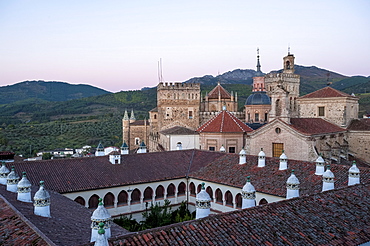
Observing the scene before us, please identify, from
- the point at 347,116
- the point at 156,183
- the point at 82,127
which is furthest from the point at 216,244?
the point at 82,127

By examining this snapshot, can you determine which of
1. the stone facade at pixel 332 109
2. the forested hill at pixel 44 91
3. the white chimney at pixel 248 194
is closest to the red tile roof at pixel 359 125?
the stone facade at pixel 332 109

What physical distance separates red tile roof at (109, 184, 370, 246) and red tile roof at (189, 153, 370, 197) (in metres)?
3.84

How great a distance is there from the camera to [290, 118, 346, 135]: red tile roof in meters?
25.6

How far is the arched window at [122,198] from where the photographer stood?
20.7m

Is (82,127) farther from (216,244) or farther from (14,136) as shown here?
(216,244)

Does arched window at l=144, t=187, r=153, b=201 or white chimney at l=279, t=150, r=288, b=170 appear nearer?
white chimney at l=279, t=150, r=288, b=170

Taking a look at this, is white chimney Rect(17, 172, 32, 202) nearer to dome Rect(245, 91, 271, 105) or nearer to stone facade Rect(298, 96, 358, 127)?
stone facade Rect(298, 96, 358, 127)

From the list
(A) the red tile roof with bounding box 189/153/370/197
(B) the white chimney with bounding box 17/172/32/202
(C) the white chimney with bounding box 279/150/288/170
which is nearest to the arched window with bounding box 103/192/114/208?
(A) the red tile roof with bounding box 189/153/370/197

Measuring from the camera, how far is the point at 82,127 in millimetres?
81312

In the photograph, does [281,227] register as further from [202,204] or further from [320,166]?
[320,166]

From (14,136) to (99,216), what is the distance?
66371 millimetres

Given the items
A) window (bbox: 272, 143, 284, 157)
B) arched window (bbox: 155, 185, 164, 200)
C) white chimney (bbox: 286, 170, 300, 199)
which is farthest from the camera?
window (bbox: 272, 143, 284, 157)

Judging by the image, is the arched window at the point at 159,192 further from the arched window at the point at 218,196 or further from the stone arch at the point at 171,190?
the arched window at the point at 218,196

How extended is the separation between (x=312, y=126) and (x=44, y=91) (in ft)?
530
